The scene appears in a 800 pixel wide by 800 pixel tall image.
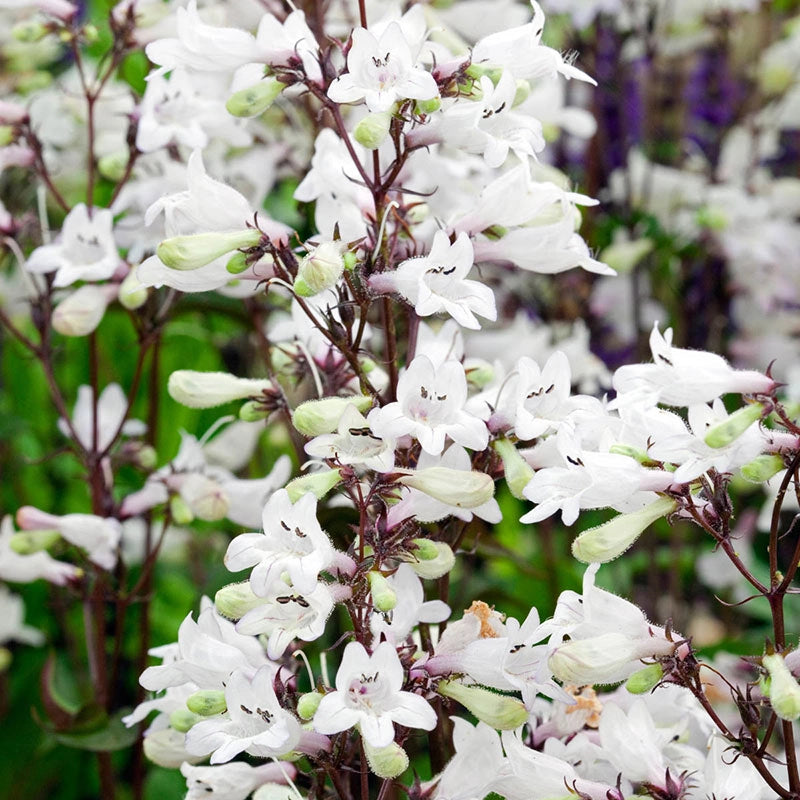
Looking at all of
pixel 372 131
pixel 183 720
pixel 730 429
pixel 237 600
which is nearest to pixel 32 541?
pixel 183 720

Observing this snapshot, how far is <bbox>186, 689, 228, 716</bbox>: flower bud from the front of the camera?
708mm

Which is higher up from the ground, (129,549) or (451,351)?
(451,351)

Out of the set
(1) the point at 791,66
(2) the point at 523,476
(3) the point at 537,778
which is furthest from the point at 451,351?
(1) the point at 791,66

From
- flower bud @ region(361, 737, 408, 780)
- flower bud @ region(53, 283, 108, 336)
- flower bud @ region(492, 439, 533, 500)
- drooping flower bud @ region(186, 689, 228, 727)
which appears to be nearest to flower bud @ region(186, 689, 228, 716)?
drooping flower bud @ region(186, 689, 228, 727)

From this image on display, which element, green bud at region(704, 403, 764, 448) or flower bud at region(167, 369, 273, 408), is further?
flower bud at region(167, 369, 273, 408)

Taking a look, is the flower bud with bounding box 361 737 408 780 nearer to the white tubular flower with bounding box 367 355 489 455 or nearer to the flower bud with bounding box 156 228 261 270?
the white tubular flower with bounding box 367 355 489 455

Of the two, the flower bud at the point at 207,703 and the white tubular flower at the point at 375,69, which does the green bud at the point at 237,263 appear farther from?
the flower bud at the point at 207,703

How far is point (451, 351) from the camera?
82cm

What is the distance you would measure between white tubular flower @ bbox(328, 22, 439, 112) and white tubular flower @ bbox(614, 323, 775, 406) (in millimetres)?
205

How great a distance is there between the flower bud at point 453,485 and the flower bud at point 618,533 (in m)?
0.07

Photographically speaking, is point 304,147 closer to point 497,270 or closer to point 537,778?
point 497,270

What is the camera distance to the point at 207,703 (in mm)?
711

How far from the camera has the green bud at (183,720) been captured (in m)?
0.78

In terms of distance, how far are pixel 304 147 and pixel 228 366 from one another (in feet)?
1.68
